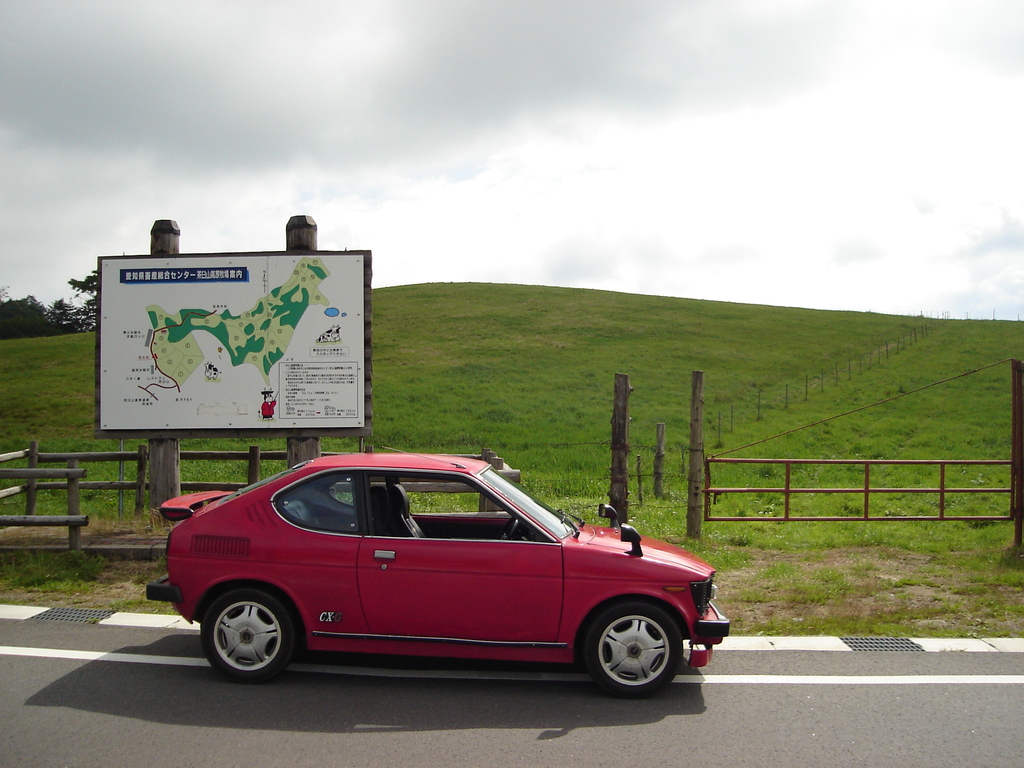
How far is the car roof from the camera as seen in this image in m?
5.75

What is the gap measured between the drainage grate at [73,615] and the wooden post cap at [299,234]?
5.16 metres

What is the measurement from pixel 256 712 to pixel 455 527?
2089 millimetres

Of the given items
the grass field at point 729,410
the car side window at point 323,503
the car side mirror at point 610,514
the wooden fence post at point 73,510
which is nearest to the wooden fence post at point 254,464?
the wooden fence post at point 73,510

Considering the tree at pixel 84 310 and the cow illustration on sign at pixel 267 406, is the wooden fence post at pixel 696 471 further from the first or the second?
the tree at pixel 84 310

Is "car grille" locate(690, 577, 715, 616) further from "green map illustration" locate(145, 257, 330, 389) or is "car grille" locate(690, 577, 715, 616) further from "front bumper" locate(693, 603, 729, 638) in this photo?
"green map illustration" locate(145, 257, 330, 389)

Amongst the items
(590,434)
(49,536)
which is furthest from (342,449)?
(590,434)

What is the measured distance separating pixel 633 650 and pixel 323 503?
7.79 feet

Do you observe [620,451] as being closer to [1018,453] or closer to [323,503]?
[1018,453]

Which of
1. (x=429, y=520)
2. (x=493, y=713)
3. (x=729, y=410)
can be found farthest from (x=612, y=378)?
(x=493, y=713)

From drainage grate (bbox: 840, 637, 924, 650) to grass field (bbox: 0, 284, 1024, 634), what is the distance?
0.92 ft

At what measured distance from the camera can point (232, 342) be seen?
34.2 ft

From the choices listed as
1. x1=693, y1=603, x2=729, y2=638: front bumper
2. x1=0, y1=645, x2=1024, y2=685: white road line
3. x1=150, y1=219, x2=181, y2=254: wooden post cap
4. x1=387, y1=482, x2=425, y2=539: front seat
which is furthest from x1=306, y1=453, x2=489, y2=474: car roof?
x1=150, y1=219, x2=181, y2=254: wooden post cap

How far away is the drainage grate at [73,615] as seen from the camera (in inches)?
271

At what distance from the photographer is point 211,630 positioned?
545cm
